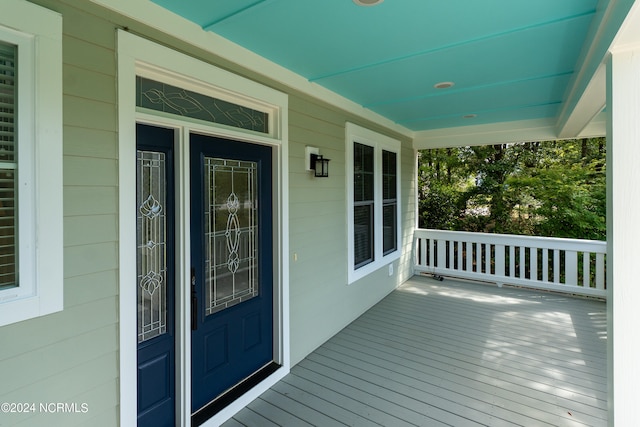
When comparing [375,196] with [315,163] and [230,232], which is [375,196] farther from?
[230,232]

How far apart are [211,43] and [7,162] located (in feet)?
4.56

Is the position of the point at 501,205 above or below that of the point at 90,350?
above

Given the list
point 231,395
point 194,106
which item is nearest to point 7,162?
point 194,106

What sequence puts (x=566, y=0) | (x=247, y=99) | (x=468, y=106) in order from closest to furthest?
(x=566, y=0) → (x=247, y=99) → (x=468, y=106)

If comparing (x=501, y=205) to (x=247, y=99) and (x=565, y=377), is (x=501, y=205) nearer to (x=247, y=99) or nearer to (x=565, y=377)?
(x=565, y=377)

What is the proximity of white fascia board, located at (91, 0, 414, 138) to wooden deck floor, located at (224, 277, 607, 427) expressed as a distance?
2.63 m

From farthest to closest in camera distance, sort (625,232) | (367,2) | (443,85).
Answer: (443,85) < (367,2) < (625,232)

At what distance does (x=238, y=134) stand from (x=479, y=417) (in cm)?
274

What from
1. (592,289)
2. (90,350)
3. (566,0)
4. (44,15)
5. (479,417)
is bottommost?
(479,417)

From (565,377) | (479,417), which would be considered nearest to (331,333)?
(479,417)

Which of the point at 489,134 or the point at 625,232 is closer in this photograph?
the point at 625,232

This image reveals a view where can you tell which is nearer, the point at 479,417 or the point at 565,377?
the point at 479,417

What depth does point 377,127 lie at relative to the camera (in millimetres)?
4820

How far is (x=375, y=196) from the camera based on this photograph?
4.76m
